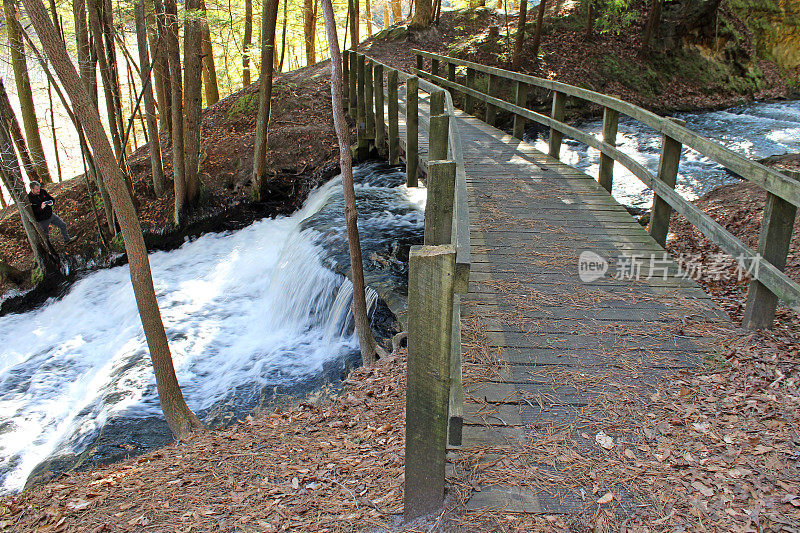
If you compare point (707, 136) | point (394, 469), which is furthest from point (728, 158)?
point (707, 136)

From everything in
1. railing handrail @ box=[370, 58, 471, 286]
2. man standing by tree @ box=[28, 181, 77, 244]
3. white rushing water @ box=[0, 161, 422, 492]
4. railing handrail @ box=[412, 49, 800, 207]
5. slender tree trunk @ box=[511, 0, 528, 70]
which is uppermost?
slender tree trunk @ box=[511, 0, 528, 70]

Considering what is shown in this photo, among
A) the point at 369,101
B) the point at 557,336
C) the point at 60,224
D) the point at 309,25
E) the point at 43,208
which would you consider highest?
the point at 309,25

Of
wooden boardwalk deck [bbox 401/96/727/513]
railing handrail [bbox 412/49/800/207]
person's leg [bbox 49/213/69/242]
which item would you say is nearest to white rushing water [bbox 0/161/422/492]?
person's leg [bbox 49/213/69/242]

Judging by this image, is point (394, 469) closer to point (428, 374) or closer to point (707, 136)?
point (428, 374)

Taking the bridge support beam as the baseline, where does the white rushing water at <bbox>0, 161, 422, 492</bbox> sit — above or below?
below

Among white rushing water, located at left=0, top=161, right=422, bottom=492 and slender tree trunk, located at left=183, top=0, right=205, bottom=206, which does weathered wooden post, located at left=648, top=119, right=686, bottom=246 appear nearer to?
white rushing water, located at left=0, top=161, right=422, bottom=492

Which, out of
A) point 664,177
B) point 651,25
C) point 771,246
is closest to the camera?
point 771,246

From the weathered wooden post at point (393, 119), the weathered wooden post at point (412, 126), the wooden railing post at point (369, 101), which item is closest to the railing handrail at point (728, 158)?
the weathered wooden post at point (412, 126)

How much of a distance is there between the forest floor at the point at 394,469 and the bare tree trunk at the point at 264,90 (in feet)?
23.8

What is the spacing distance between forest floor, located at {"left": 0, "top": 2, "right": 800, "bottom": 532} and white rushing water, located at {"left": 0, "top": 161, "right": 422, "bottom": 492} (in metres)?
1.49

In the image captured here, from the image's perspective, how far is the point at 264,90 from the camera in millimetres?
11062

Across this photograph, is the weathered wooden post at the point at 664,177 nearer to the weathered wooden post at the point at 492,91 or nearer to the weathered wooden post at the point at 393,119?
the weathered wooden post at the point at 393,119

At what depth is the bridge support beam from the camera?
5.34 m

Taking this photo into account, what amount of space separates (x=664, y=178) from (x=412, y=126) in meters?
4.13
